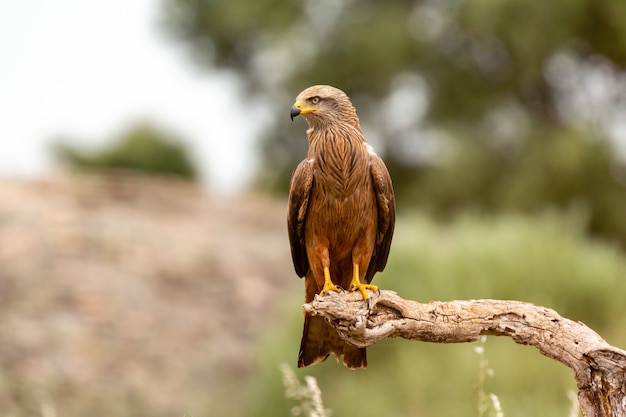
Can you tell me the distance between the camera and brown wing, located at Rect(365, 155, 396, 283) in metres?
3.48

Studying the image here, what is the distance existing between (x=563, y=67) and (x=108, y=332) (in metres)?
8.18

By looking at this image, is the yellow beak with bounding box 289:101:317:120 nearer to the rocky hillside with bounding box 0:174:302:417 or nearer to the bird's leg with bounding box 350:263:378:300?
the bird's leg with bounding box 350:263:378:300

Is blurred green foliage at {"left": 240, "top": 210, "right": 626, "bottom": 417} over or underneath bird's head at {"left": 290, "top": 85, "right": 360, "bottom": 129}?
over

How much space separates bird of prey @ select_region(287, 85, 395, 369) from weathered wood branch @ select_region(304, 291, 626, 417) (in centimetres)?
20

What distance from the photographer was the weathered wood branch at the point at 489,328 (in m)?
3.08

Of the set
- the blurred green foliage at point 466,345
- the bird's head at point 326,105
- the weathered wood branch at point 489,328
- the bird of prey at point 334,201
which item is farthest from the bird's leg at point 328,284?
the blurred green foliage at point 466,345

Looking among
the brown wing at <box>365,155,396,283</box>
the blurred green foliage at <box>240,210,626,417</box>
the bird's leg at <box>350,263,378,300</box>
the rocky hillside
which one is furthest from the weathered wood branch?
the rocky hillside

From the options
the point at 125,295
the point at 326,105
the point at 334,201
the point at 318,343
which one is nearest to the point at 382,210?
the point at 334,201

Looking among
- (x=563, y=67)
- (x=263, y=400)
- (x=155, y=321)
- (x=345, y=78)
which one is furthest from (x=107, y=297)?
(x=563, y=67)

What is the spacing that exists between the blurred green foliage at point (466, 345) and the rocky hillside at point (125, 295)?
135 cm

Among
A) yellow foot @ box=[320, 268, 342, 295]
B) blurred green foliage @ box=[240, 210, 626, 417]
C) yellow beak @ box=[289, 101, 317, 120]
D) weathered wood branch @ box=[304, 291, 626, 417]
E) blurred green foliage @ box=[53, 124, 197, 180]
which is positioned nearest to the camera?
weathered wood branch @ box=[304, 291, 626, 417]

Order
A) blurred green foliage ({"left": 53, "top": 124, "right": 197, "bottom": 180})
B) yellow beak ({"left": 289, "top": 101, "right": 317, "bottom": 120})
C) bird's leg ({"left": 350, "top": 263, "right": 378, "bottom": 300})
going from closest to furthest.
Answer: bird's leg ({"left": 350, "top": 263, "right": 378, "bottom": 300}), yellow beak ({"left": 289, "top": 101, "right": 317, "bottom": 120}), blurred green foliage ({"left": 53, "top": 124, "right": 197, "bottom": 180})

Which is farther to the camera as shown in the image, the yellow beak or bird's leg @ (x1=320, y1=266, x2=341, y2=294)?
bird's leg @ (x1=320, y1=266, x2=341, y2=294)

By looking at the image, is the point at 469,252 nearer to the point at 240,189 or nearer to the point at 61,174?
the point at 61,174
